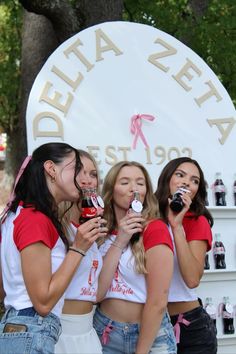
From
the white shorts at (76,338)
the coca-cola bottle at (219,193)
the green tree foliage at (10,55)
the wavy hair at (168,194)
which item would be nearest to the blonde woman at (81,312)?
the white shorts at (76,338)

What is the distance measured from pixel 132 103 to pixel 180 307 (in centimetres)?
182

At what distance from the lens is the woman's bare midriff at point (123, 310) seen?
3273 millimetres

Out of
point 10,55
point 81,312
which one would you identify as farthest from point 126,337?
point 10,55

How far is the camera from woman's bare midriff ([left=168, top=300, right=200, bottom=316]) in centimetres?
373

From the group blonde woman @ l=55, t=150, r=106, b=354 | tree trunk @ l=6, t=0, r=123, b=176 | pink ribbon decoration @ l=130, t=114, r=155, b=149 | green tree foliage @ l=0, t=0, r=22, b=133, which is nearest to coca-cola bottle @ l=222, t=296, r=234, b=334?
pink ribbon decoration @ l=130, t=114, r=155, b=149

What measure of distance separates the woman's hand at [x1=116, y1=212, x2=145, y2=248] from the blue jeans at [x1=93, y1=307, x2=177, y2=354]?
1.42ft

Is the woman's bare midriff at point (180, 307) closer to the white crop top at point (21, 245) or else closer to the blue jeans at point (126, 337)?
the blue jeans at point (126, 337)

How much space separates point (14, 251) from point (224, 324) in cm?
264

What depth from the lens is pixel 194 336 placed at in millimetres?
3697

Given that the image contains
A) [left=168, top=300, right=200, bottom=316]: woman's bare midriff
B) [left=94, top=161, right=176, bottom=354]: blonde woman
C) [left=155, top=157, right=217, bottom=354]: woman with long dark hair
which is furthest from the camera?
[left=168, top=300, right=200, bottom=316]: woman's bare midriff

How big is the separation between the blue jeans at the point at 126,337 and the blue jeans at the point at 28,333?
27.1 inches

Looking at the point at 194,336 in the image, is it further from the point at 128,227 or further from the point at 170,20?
the point at 170,20

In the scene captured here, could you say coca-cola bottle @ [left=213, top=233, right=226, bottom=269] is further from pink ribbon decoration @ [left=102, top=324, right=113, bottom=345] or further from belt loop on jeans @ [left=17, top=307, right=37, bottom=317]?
belt loop on jeans @ [left=17, top=307, right=37, bottom=317]

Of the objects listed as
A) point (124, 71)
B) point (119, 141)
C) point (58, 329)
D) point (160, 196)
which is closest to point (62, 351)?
point (58, 329)
